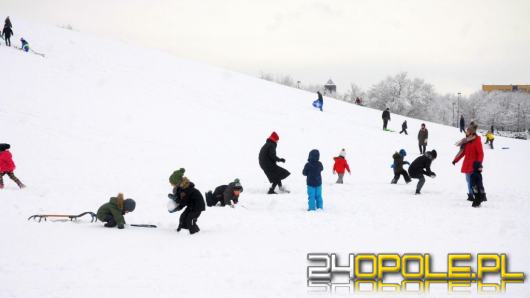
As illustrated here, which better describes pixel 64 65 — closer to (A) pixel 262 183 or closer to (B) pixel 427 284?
(A) pixel 262 183

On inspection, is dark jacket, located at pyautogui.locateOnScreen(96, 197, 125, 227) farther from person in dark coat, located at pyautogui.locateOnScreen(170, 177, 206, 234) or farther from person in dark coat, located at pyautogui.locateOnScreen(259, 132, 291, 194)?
person in dark coat, located at pyautogui.locateOnScreen(259, 132, 291, 194)

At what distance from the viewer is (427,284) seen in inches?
204

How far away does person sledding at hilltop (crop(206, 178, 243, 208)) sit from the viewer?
420 inches

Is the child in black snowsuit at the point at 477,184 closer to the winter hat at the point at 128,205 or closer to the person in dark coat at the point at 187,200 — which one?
the person in dark coat at the point at 187,200

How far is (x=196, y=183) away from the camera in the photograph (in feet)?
47.0

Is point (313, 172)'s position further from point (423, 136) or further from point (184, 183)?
point (423, 136)

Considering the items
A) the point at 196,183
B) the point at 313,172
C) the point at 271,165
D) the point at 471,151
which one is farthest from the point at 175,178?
the point at 471,151

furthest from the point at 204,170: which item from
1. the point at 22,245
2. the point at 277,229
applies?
the point at 22,245

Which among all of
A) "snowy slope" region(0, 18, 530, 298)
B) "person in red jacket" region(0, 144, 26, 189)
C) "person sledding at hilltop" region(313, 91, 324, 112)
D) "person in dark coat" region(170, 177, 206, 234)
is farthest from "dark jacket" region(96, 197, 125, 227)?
"person sledding at hilltop" region(313, 91, 324, 112)

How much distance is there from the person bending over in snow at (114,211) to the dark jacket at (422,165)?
320 inches

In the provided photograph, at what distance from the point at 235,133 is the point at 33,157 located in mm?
10016

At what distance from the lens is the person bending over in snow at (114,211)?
8.28 m

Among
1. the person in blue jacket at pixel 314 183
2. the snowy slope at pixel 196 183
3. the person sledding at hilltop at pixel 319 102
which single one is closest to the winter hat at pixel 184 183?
the snowy slope at pixel 196 183

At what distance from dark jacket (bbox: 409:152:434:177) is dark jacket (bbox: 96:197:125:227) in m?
8.31
